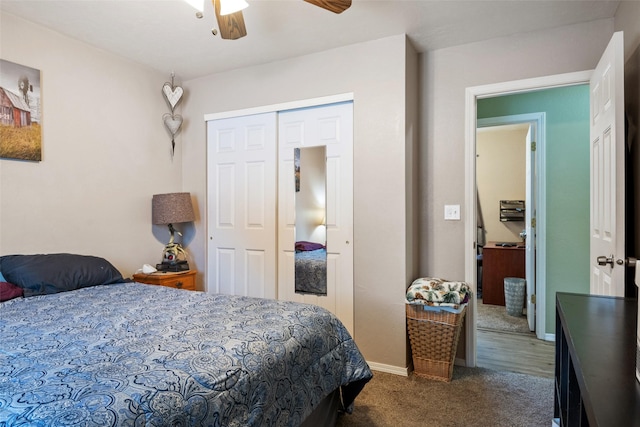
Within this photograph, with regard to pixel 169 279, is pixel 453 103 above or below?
above

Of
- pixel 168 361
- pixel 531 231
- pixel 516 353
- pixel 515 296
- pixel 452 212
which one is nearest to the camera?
pixel 168 361

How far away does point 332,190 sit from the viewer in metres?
2.94

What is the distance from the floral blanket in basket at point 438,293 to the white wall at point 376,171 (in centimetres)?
12

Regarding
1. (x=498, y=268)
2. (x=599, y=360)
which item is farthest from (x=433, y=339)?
(x=498, y=268)

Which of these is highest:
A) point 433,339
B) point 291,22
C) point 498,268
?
point 291,22

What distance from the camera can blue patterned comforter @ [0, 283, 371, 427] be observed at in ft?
3.03

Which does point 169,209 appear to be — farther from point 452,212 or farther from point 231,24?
point 452,212

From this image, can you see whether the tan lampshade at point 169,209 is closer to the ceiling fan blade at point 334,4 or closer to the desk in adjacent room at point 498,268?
the ceiling fan blade at point 334,4

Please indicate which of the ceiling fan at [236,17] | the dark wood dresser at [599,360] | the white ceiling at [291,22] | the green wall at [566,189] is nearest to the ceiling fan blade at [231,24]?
the ceiling fan at [236,17]

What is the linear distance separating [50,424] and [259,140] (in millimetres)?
2665

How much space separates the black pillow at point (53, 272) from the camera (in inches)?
83.4

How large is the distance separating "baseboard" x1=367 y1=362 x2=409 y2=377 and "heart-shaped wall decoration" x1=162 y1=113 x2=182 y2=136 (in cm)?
272

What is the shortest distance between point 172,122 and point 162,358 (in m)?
2.78

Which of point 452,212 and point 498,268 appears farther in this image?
point 498,268
